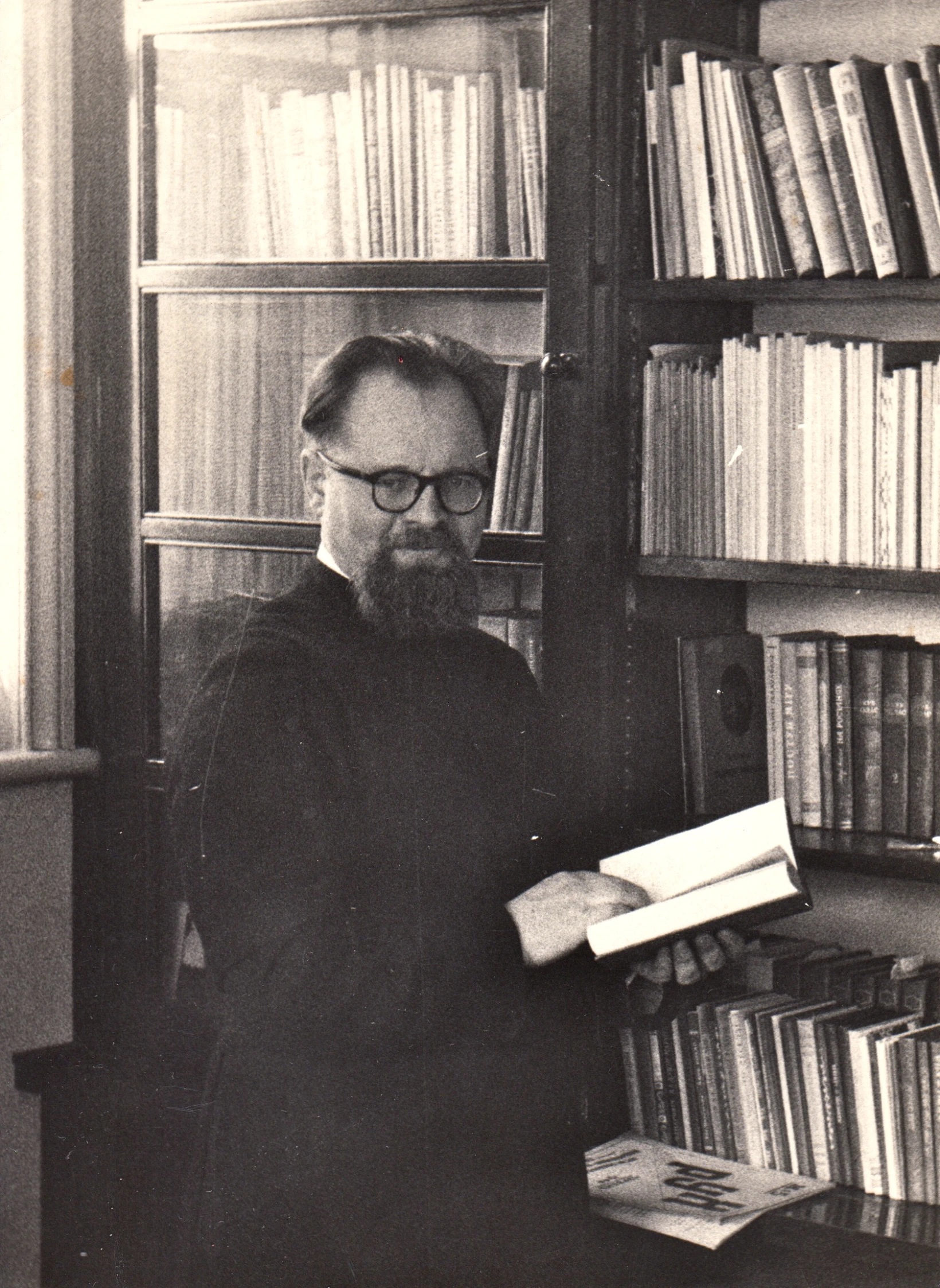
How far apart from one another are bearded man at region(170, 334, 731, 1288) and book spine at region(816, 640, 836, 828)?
35cm

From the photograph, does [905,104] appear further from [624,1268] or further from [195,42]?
[624,1268]

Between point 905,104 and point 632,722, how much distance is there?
850 millimetres

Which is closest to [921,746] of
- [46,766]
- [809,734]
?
[809,734]

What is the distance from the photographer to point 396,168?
82.4 inches

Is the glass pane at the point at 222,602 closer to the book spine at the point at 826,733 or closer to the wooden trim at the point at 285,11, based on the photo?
the book spine at the point at 826,733

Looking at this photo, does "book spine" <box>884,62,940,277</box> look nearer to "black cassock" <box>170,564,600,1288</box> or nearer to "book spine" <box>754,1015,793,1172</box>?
"black cassock" <box>170,564,600,1288</box>

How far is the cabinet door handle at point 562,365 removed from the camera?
203cm

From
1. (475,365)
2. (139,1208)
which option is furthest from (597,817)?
(139,1208)

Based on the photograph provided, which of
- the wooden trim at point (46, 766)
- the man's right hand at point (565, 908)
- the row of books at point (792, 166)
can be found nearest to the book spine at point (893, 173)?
the row of books at point (792, 166)

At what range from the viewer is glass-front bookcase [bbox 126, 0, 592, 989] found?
2043 mm

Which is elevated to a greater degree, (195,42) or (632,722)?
(195,42)

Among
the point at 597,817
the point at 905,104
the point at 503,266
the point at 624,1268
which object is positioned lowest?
the point at 624,1268

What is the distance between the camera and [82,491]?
229cm

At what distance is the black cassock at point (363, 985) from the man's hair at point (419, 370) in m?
0.25
